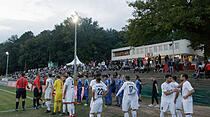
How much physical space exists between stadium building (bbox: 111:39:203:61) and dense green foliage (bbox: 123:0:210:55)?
22.9 metres

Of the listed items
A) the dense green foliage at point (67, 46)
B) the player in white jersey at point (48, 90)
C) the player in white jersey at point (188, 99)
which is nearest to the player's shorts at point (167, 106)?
the player in white jersey at point (188, 99)

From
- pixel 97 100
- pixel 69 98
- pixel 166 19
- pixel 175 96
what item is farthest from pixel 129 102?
pixel 166 19

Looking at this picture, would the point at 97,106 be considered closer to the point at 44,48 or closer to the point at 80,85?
the point at 80,85

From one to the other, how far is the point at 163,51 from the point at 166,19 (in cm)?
3925

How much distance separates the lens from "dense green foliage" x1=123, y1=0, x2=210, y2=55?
1477 cm

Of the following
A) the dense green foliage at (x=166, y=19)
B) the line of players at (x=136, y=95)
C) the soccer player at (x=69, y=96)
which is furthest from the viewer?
the dense green foliage at (x=166, y=19)

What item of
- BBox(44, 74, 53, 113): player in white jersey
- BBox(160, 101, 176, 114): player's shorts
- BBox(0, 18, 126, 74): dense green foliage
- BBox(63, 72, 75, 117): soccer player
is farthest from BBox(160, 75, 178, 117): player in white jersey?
BBox(0, 18, 126, 74): dense green foliage

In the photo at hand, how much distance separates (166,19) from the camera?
51.7ft

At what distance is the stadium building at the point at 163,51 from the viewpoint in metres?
48.2

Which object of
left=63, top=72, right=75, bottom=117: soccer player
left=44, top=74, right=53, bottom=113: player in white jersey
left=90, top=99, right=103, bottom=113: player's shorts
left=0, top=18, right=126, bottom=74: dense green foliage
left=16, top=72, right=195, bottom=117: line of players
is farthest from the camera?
left=0, top=18, right=126, bottom=74: dense green foliage

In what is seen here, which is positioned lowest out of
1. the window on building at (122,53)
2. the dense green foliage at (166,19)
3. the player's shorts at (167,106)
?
the player's shorts at (167,106)

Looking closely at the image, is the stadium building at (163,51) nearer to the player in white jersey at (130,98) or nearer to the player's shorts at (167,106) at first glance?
the player in white jersey at (130,98)

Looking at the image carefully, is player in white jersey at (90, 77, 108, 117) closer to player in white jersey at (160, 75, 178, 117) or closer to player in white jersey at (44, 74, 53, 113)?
player in white jersey at (160, 75, 178, 117)

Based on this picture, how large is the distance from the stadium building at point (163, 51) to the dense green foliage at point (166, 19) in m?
22.9
